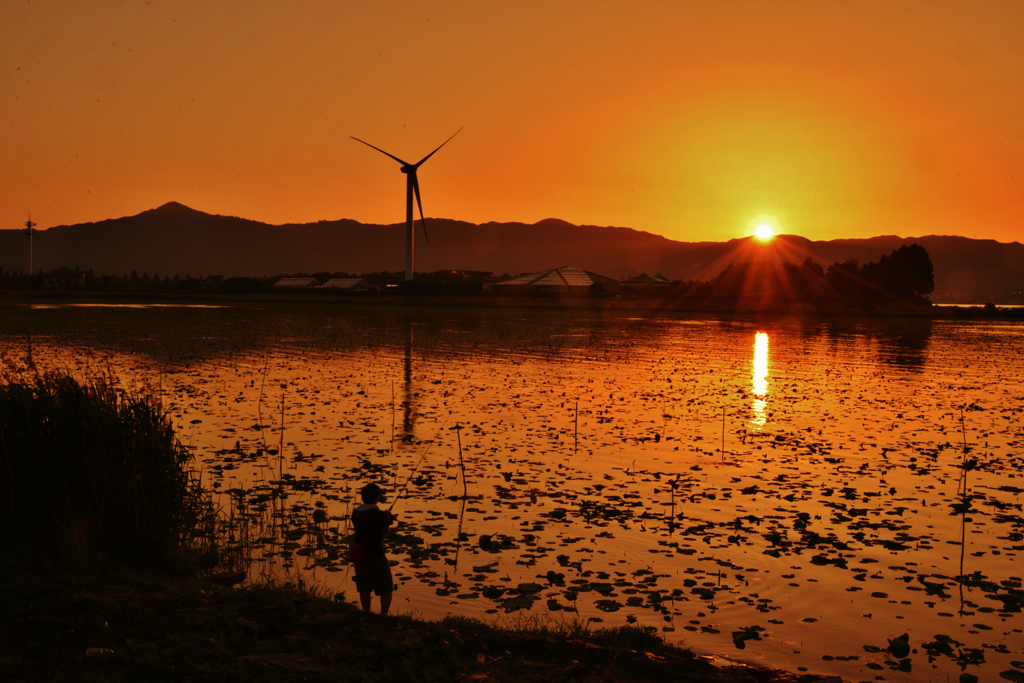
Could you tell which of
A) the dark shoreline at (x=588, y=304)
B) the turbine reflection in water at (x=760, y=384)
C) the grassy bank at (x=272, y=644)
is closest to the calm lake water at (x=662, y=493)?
the turbine reflection in water at (x=760, y=384)

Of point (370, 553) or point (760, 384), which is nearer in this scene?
point (370, 553)

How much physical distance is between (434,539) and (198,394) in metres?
22.3

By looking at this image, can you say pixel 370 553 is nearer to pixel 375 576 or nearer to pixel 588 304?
pixel 375 576

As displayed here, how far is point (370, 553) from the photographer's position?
12172 mm

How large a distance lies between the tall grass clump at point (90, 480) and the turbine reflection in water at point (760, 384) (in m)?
22.2

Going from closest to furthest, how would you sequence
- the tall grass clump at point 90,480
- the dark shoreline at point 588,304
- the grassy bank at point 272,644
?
the grassy bank at point 272,644 → the tall grass clump at point 90,480 → the dark shoreline at point 588,304

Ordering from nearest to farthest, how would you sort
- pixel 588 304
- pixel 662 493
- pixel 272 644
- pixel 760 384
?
pixel 272 644, pixel 662 493, pixel 760 384, pixel 588 304

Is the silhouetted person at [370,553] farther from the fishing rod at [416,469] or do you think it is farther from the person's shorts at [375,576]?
the fishing rod at [416,469]

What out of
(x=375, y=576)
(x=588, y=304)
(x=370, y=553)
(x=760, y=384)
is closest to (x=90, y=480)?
(x=370, y=553)

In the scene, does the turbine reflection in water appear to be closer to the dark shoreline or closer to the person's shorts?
the person's shorts

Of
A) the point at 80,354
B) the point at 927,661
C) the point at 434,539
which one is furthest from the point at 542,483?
the point at 80,354

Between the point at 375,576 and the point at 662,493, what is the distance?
9732 millimetres

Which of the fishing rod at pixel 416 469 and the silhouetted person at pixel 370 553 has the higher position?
the silhouetted person at pixel 370 553

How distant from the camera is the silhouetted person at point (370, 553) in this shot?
473 inches
